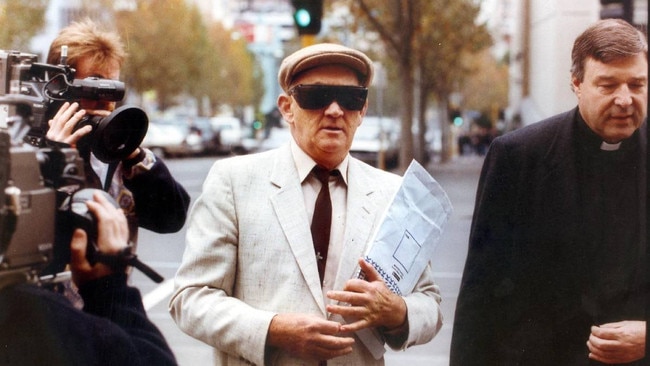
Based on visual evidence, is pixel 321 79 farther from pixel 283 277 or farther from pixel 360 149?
pixel 360 149

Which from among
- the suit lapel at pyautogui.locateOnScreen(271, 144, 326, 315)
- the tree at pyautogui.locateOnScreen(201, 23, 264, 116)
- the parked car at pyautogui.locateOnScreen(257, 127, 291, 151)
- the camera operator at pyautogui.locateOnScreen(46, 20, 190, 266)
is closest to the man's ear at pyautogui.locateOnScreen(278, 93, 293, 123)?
the suit lapel at pyautogui.locateOnScreen(271, 144, 326, 315)

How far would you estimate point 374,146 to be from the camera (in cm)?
572

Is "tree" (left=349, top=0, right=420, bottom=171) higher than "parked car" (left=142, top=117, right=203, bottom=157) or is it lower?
higher

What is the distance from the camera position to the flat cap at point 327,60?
282 cm

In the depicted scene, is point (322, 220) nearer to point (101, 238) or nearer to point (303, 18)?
point (101, 238)

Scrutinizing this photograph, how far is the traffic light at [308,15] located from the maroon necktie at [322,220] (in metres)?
4.39

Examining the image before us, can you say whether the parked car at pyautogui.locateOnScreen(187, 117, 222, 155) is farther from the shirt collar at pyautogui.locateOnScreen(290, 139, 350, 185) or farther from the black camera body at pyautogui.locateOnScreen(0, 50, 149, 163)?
the black camera body at pyautogui.locateOnScreen(0, 50, 149, 163)

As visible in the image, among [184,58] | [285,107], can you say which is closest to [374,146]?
[285,107]

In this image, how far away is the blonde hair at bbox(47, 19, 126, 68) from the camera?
308 cm

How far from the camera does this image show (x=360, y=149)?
575 cm

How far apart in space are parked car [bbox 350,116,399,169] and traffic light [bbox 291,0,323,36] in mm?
1467

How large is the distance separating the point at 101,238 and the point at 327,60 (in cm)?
98

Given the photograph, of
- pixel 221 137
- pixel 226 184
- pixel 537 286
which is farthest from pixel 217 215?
pixel 221 137

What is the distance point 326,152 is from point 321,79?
0.65ft
